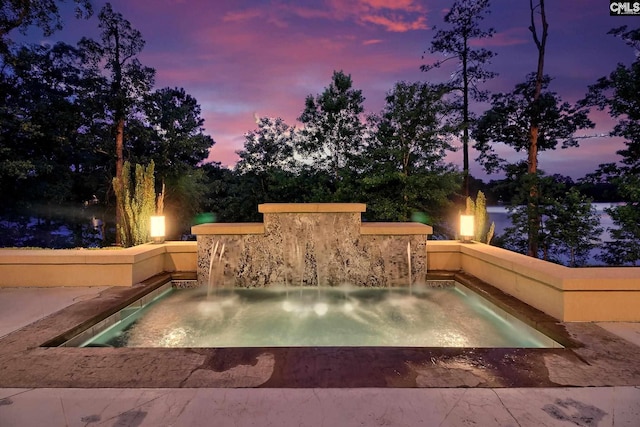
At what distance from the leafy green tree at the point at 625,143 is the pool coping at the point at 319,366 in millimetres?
12585

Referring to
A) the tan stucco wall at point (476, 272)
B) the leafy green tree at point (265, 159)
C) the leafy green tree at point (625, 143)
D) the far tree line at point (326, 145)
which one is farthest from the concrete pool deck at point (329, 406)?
the leafy green tree at point (265, 159)

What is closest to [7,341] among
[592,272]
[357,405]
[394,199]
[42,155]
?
[357,405]

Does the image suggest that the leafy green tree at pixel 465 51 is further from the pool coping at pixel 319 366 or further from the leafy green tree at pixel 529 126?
the pool coping at pixel 319 366

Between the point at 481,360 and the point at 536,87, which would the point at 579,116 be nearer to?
the point at 536,87

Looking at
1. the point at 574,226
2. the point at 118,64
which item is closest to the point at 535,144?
the point at 574,226

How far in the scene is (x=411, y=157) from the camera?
15.2 meters

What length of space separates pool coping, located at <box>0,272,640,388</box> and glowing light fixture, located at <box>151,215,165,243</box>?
3946 mm

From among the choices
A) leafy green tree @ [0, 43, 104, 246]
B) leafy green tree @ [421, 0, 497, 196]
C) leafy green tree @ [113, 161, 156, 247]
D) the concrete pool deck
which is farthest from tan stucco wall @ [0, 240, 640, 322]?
leafy green tree @ [421, 0, 497, 196]

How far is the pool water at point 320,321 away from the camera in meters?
4.20

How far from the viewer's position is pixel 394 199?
14.8 metres

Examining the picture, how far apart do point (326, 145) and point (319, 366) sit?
1510 centimetres

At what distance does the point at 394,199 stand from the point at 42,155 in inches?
753

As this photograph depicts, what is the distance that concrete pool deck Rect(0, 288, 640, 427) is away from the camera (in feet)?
7.08

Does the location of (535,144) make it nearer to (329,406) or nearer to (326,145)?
(326,145)
